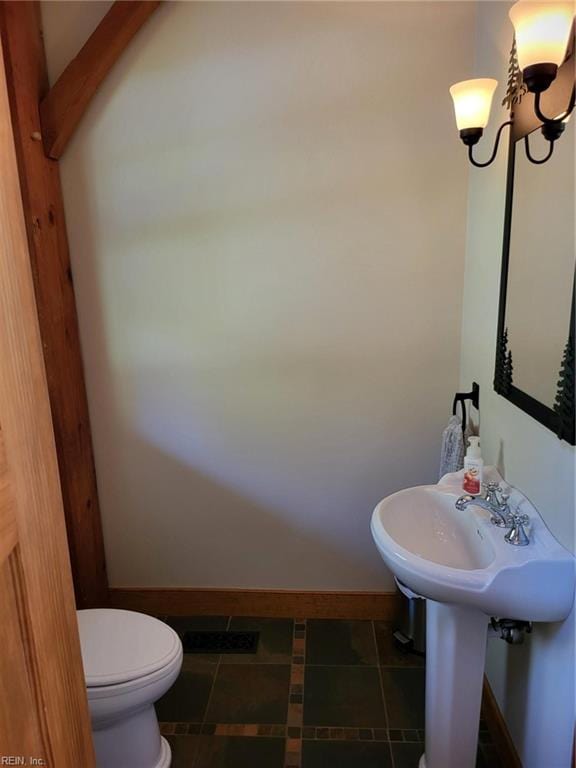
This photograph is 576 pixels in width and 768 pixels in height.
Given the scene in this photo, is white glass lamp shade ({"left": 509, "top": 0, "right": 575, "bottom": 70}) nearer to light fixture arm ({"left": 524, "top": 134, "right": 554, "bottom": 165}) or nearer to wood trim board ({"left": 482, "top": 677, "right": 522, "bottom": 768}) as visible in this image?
light fixture arm ({"left": 524, "top": 134, "right": 554, "bottom": 165})

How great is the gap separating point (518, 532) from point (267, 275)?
1.29m

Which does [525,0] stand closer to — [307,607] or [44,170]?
[44,170]

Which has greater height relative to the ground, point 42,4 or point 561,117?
point 42,4

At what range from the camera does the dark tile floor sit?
1678 millimetres

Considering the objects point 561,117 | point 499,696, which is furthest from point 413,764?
point 561,117

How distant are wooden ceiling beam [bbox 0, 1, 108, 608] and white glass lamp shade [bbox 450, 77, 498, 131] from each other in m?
1.46

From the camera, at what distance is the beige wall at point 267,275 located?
6.19 ft

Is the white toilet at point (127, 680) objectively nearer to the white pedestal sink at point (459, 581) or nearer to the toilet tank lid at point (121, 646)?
the toilet tank lid at point (121, 646)

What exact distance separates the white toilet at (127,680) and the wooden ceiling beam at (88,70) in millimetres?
1727

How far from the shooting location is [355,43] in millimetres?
1859

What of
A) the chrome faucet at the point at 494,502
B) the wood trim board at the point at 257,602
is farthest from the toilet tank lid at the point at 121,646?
the chrome faucet at the point at 494,502

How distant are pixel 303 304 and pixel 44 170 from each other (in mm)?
1099

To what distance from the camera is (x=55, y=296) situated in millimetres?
1986

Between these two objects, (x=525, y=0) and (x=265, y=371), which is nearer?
(x=525, y=0)
